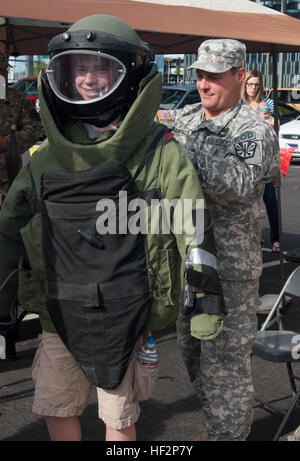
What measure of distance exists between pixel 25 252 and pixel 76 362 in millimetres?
457

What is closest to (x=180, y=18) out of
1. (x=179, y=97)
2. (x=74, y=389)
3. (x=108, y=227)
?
(x=108, y=227)

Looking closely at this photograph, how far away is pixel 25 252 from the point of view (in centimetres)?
269

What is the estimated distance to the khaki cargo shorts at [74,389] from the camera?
97.7 inches

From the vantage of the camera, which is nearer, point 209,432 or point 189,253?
point 189,253

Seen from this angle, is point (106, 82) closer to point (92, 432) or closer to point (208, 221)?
point (208, 221)

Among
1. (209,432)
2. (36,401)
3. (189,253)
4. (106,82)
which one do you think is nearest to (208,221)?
(189,253)

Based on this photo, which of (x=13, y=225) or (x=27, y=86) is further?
(x=27, y=86)

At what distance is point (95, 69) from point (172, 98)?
14300 mm

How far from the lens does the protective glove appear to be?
95.7 inches

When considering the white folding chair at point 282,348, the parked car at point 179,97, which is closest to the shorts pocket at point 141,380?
the white folding chair at point 282,348

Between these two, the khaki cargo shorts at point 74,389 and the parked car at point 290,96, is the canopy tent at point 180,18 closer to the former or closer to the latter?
the khaki cargo shorts at point 74,389

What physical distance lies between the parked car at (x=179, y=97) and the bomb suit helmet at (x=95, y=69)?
13751 mm

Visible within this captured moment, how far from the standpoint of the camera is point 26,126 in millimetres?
5379

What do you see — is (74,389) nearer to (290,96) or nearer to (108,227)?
(108,227)
